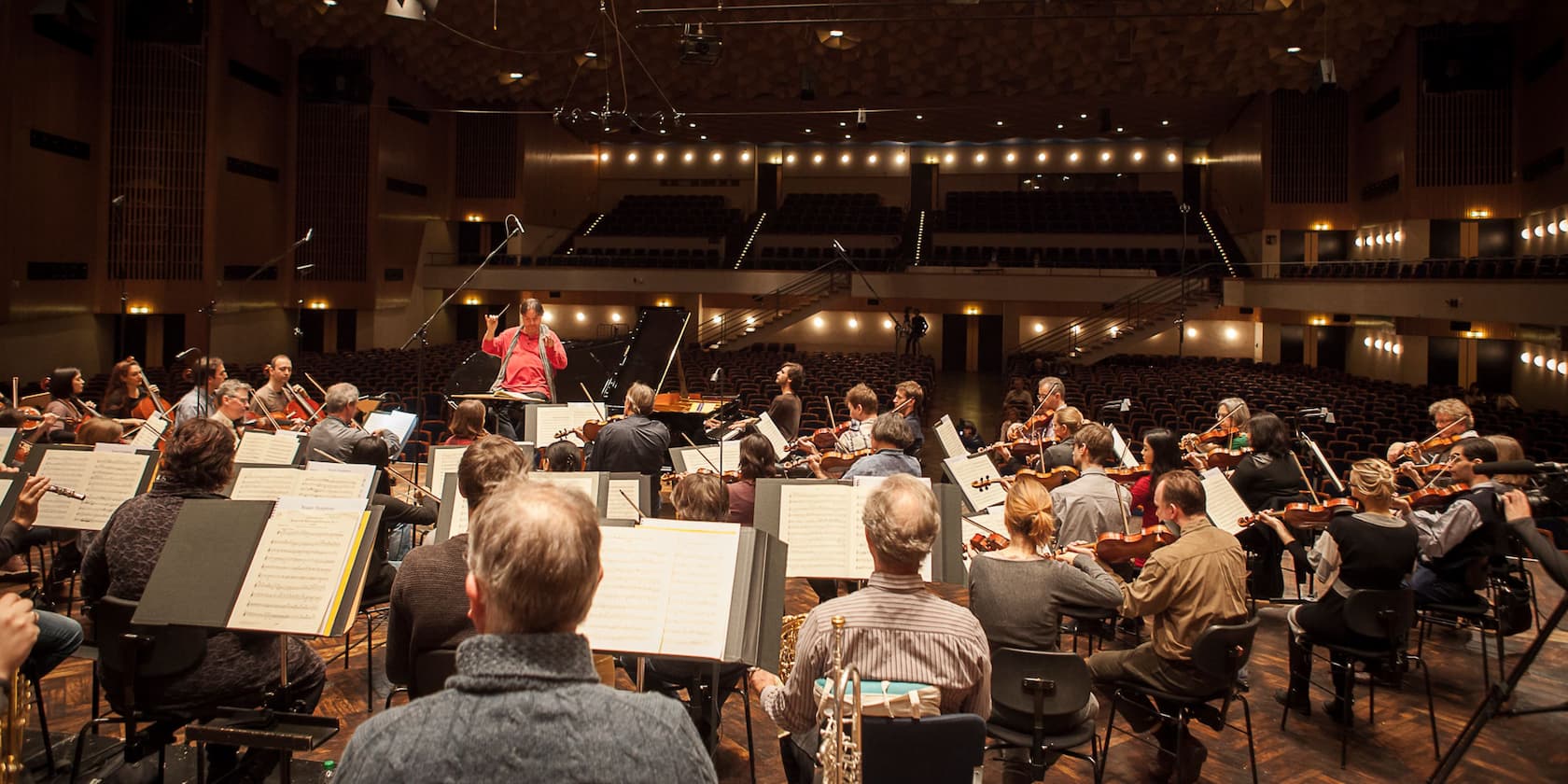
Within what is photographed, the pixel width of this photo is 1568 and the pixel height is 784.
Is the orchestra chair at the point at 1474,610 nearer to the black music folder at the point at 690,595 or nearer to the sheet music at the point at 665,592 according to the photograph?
the black music folder at the point at 690,595

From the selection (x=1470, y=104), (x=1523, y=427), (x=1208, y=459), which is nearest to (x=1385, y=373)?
(x=1470, y=104)

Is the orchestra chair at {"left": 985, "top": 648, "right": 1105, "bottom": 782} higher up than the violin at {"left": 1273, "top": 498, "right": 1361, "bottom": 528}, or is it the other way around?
the violin at {"left": 1273, "top": 498, "right": 1361, "bottom": 528}

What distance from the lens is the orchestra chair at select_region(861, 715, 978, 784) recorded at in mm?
2334

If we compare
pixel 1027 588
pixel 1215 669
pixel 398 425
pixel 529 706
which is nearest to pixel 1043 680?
pixel 1027 588

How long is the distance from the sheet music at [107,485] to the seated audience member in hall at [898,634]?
3346 millimetres

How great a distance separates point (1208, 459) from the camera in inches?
269

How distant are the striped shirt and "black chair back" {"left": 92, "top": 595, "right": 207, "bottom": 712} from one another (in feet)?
6.27

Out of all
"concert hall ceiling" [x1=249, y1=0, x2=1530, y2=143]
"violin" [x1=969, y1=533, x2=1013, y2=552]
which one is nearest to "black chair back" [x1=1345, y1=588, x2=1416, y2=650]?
"violin" [x1=969, y1=533, x2=1013, y2=552]

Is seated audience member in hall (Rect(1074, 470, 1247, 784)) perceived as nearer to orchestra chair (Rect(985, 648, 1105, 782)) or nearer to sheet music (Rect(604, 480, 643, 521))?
orchestra chair (Rect(985, 648, 1105, 782))

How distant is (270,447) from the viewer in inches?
213

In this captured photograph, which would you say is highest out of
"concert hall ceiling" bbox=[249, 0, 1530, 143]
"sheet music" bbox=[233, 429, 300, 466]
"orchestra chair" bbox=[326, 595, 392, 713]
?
"concert hall ceiling" bbox=[249, 0, 1530, 143]

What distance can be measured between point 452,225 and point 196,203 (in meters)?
8.72

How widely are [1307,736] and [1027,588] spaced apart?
179 cm

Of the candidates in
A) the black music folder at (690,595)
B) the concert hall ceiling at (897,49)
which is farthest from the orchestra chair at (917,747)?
the concert hall ceiling at (897,49)
